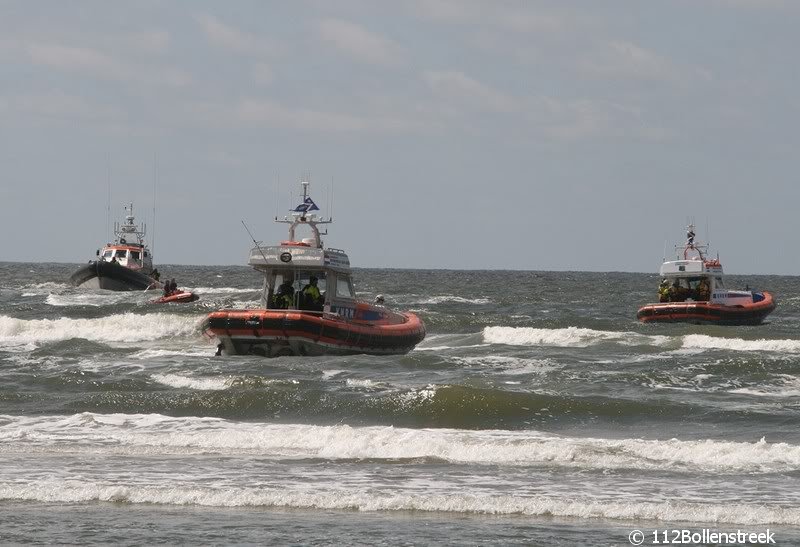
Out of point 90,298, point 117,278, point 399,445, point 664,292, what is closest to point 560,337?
point 664,292

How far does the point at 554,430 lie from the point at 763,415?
3.36 meters

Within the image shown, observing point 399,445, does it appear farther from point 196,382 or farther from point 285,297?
point 285,297

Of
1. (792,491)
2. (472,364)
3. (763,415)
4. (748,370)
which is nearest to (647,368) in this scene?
(748,370)

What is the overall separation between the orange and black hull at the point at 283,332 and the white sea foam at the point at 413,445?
6513 mm

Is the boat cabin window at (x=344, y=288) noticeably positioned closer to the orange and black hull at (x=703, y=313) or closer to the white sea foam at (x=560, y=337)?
the white sea foam at (x=560, y=337)

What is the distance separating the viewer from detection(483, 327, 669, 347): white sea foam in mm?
33125

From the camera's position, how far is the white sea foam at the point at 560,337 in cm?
3312

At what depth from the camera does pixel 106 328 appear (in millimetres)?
37125

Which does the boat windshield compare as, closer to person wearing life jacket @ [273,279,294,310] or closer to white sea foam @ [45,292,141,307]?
person wearing life jacket @ [273,279,294,310]

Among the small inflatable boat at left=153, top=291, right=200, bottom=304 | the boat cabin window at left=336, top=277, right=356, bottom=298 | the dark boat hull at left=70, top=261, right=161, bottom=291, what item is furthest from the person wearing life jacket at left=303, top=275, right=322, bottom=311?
the dark boat hull at left=70, top=261, right=161, bottom=291

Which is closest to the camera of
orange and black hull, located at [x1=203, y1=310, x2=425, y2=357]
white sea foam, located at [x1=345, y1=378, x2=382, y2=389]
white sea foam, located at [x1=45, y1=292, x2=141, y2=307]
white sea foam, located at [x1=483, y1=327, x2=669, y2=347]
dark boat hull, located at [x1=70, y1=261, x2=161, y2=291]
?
white sea foam, located at [x1=345, y1=378, x2=382, y2=389]

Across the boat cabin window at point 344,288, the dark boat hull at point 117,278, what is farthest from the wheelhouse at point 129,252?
the boat cabin window at point 344,288

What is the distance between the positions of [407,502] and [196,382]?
35.1 feet

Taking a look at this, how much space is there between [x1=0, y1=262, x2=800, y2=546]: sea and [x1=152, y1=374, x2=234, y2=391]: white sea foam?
0.07m
